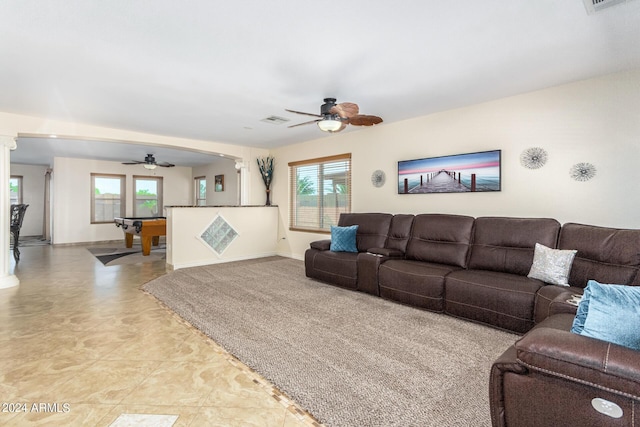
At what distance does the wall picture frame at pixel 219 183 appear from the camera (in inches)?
378

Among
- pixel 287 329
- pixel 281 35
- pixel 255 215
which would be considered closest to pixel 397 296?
pixel 287 329

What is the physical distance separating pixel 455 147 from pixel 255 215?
4285 mm

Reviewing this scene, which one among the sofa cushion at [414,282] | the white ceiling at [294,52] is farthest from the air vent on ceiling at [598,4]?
the sofa cushion at [414,282]

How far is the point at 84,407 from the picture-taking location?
182cm

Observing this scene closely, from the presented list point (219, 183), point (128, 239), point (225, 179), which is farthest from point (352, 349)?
point (219, 183)

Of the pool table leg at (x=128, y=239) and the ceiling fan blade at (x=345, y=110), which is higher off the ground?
the ceiling fan blade at (x=345, y=110)

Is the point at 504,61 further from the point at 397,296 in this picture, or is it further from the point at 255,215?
the point at 255,215

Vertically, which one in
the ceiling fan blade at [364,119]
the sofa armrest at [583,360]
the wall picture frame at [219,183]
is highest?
the ceiling fan blade at [364,119]

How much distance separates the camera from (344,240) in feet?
15.5

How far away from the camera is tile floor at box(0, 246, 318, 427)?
5.82 feet

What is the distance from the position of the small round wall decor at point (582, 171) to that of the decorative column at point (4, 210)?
7.23 m

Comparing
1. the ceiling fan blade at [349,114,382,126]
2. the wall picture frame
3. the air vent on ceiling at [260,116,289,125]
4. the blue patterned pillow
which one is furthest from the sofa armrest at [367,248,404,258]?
the wall picture frame

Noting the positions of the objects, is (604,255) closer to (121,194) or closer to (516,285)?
(516,285)

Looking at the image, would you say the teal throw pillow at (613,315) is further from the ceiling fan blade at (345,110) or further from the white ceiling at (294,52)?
the ceiling fan blade at (345,110)
